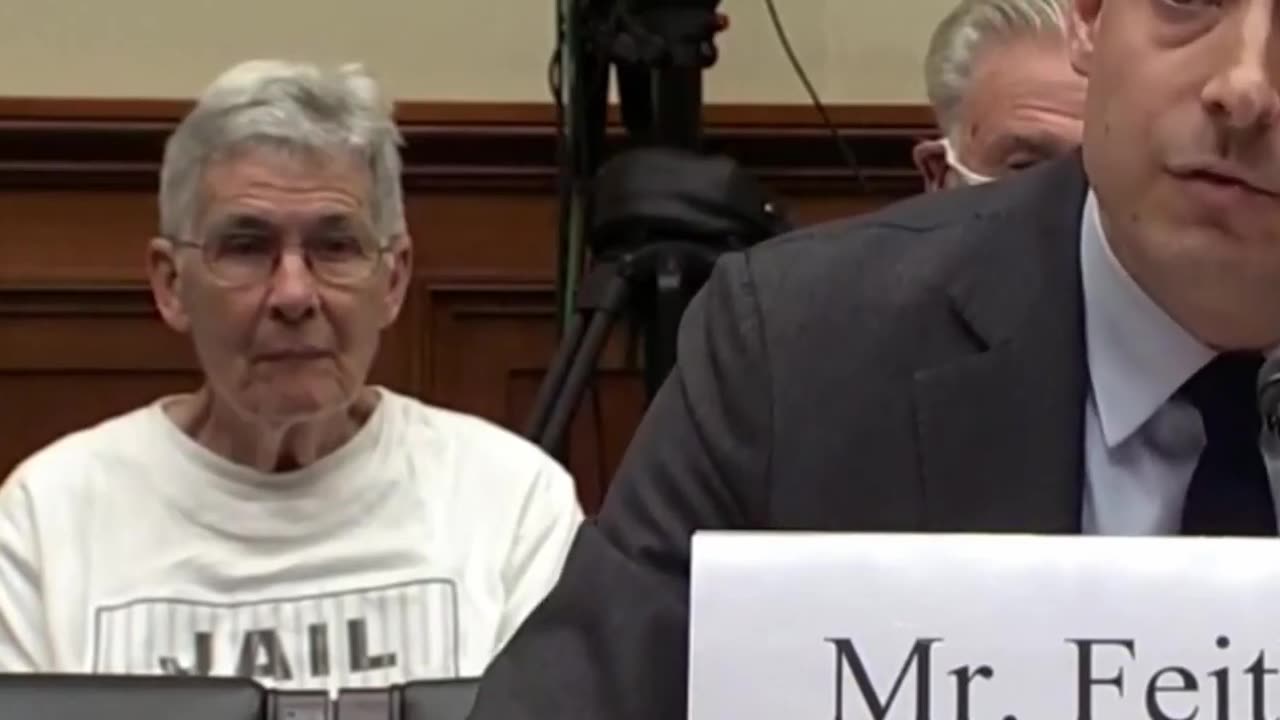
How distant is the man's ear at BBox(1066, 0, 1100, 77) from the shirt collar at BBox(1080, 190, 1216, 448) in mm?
64

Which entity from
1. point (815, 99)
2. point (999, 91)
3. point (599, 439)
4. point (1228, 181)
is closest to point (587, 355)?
point (999, 91)

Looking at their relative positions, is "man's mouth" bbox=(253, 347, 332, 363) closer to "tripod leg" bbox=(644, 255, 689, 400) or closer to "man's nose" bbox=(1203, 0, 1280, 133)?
"tripod leg" bbox=(644, 255, 689, 400)

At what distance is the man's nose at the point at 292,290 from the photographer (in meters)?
1.76

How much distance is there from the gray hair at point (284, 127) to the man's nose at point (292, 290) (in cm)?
8

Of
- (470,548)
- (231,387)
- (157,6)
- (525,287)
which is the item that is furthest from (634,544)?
(157,6)

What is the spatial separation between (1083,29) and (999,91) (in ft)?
2.84

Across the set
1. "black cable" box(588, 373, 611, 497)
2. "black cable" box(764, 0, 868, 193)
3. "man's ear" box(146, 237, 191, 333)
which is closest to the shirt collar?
"man's ear" box(146, 237, 191, 333)

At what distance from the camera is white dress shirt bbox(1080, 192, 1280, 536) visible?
3.16 feet

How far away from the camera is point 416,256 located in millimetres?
2559

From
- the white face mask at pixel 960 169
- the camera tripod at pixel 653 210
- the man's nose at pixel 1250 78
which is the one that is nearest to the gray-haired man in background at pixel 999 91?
the white face mask at pixel 960 169

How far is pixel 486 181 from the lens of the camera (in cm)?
258

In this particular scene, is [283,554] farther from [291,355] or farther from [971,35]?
[971,35]

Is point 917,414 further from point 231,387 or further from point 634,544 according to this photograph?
point 231,387

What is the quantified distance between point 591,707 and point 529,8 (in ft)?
6.15
